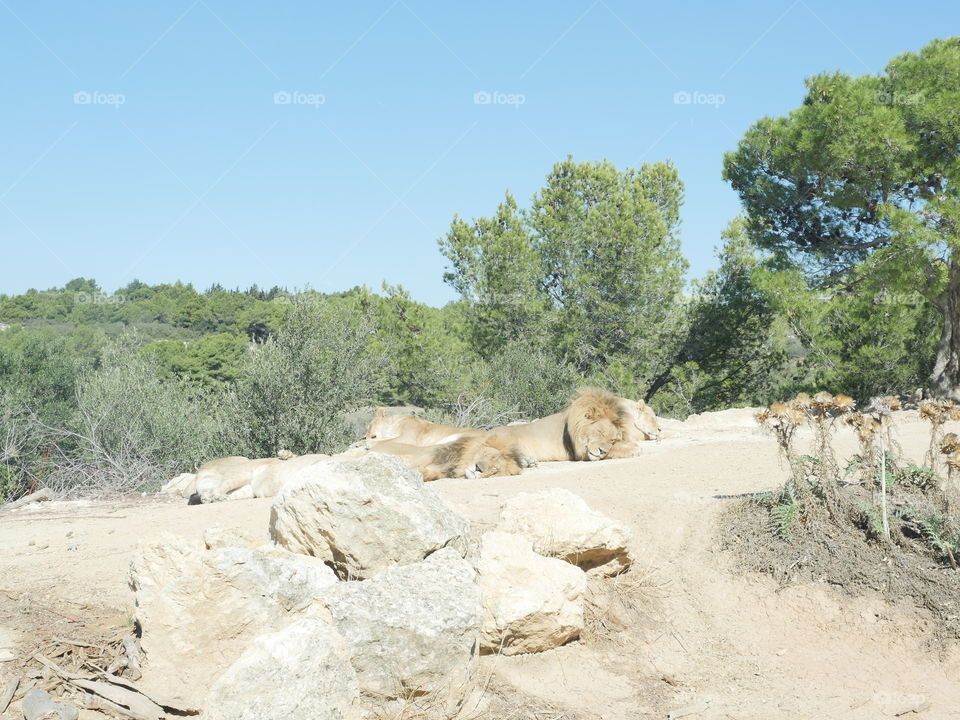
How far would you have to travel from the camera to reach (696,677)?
210 inches

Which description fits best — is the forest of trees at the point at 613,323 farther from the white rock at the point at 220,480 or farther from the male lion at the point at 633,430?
the male lion at the point at 633,430

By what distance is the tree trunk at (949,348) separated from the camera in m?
15.0

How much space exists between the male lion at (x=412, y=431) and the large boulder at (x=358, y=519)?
4.92 meters

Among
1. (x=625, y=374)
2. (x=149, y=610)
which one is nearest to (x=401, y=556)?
(x=149, y=610)

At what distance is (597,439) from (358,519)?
18.6ft

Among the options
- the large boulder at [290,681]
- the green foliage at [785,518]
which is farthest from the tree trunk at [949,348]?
the large boulder at [290,681]

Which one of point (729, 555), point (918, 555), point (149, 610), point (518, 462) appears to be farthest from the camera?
point (518, 462)

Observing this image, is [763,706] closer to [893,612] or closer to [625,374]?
[893,612]

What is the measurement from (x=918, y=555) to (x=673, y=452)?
3.97 meters

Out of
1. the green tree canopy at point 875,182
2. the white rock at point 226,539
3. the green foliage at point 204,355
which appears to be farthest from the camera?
the green foliage at point 204,355

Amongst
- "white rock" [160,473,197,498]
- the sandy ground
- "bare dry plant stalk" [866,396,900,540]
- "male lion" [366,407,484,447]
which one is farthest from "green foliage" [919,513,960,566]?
"white rock" [160,473,197,498]

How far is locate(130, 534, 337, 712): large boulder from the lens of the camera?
14.4 feet

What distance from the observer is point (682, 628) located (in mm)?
5773

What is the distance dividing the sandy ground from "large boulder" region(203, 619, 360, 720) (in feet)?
3.83
